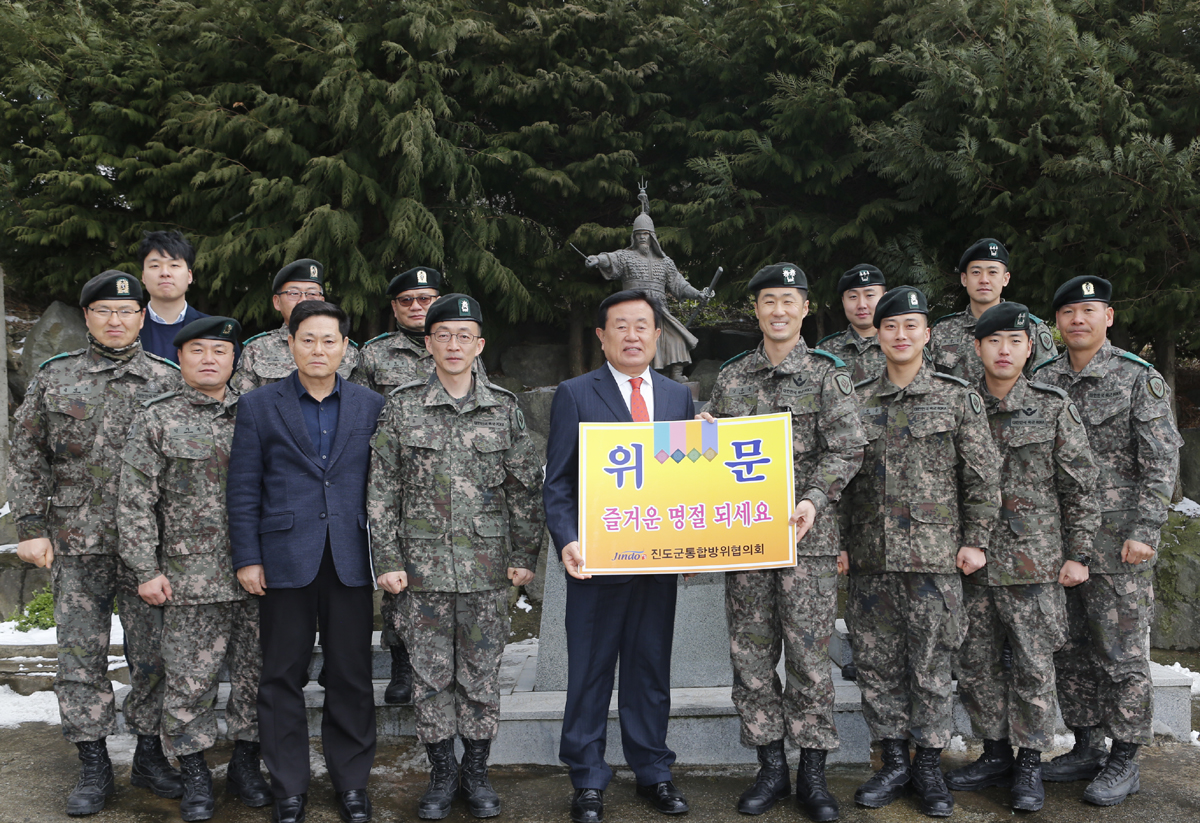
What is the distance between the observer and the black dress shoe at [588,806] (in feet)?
10.7

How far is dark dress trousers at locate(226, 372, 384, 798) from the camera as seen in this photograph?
322 centimetres

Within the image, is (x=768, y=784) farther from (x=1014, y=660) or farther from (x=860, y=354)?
(x=860, y=354)

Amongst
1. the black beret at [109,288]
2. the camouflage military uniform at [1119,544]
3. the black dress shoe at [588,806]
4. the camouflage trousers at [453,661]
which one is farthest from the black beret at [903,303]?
the black beret at [109,288]

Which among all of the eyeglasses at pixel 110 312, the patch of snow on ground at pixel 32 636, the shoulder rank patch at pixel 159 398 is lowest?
the patch of snow on ground at pixel 32 636

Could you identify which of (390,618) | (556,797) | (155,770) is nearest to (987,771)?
(556,797)

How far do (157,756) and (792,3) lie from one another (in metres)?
9.92

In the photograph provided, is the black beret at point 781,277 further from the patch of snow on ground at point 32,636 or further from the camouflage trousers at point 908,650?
the patch of snow on ground at point 32,636

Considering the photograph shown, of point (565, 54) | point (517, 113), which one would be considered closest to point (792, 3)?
point (565, 54)

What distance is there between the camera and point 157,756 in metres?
3.63

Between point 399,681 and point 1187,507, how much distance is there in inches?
302

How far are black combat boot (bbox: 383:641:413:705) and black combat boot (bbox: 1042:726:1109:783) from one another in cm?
318

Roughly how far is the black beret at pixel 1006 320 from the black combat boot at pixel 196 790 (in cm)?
388

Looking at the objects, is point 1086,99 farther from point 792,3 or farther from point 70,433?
point 70,433

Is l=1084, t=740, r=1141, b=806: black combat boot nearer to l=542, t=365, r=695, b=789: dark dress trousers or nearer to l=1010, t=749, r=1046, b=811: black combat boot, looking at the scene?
l=1010, t=749, r=1046, b=811: black combat boot
